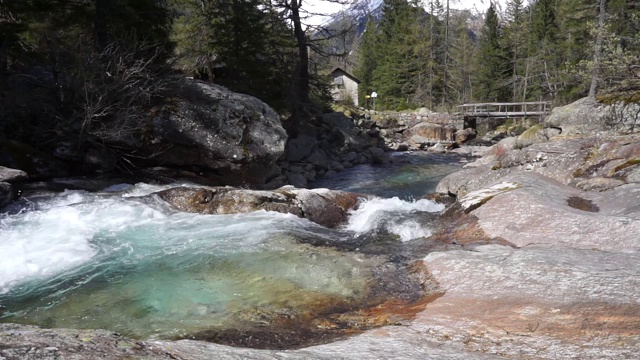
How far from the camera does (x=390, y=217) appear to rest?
9.85 m

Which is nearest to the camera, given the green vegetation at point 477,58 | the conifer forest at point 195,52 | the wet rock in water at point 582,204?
the wet rock in water at point 582,204

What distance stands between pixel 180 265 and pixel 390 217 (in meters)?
4.79

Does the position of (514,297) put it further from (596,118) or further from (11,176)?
(596,118)

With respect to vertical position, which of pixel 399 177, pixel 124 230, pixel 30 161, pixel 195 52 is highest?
pixel 195 52

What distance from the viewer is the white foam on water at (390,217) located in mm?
8961

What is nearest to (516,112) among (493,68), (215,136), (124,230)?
(493,68)

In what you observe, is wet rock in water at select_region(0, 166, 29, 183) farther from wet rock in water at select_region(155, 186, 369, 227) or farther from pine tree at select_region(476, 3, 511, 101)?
pine tree at select_region(476, 3, 511, 101)

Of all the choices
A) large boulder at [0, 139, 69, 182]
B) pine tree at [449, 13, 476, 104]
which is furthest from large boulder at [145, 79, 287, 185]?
pine tree at [449, 13, 476, 104]

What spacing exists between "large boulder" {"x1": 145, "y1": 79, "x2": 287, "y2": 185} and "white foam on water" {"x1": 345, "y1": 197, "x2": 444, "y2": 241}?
475 centimetres

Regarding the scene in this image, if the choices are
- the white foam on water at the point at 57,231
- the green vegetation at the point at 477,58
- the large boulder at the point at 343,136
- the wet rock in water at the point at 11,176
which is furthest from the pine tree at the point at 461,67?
the wet rock in water at the point at 11,176

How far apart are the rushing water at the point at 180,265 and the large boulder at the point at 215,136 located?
340cm

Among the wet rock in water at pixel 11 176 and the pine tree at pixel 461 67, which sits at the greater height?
the pine tree at pixel 461 67

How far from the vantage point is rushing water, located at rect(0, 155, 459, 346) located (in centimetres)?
550

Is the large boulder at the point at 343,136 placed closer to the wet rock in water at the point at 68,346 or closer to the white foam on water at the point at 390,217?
the white foam on water at the point at 390,217
